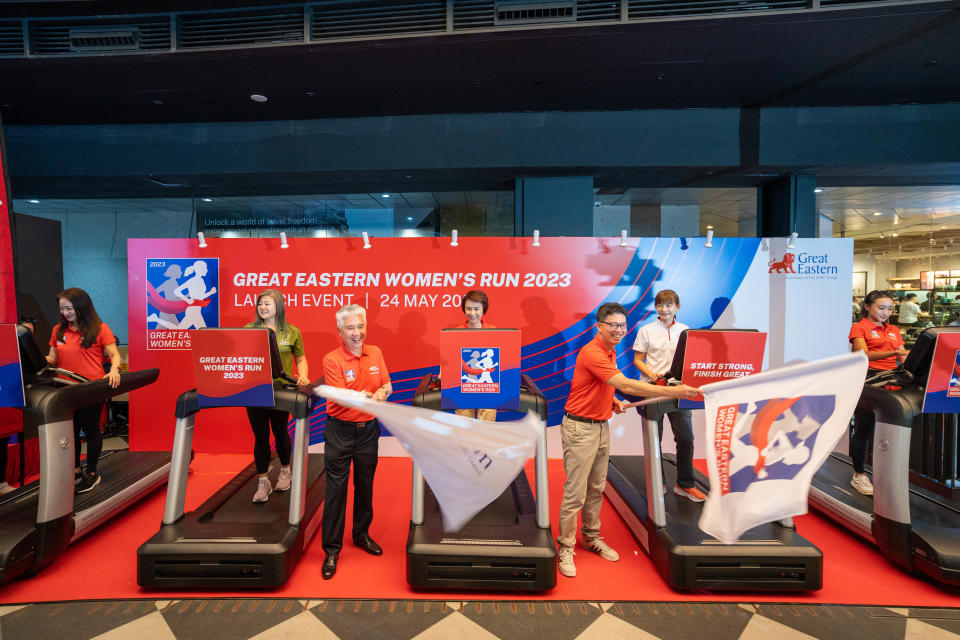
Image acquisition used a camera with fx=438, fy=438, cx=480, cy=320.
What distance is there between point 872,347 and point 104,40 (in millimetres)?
7614

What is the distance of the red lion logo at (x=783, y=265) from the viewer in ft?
15.1

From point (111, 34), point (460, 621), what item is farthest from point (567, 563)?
point (111, 34)

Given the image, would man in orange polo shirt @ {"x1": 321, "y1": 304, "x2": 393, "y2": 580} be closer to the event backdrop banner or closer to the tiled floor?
the tiled floor

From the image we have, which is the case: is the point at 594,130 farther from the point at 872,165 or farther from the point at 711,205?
the point at 872,165

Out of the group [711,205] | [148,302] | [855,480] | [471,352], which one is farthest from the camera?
[711,205]

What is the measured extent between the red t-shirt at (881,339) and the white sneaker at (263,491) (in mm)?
5165

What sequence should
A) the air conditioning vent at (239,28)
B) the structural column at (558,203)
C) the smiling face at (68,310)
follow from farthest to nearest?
the structural column at (558,203)
the air conditioning vent at (239,28)
the smiling face at (68,310)

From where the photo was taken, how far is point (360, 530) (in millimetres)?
3008

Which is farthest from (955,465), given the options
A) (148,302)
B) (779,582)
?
(148,302)

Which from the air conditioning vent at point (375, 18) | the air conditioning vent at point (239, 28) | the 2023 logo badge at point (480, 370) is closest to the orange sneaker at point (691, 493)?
the 2023 logo badge at point (480, 370)

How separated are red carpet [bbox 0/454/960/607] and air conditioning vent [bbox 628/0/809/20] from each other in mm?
4210

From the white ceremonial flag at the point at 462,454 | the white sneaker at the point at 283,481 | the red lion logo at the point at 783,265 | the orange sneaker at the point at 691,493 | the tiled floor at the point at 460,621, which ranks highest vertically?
the red lion logo at the point at 783,265

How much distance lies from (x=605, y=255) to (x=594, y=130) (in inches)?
70.4

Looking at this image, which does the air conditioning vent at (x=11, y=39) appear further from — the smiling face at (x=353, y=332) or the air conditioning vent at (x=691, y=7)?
the air conditioning vent at (x=691, y=7)
